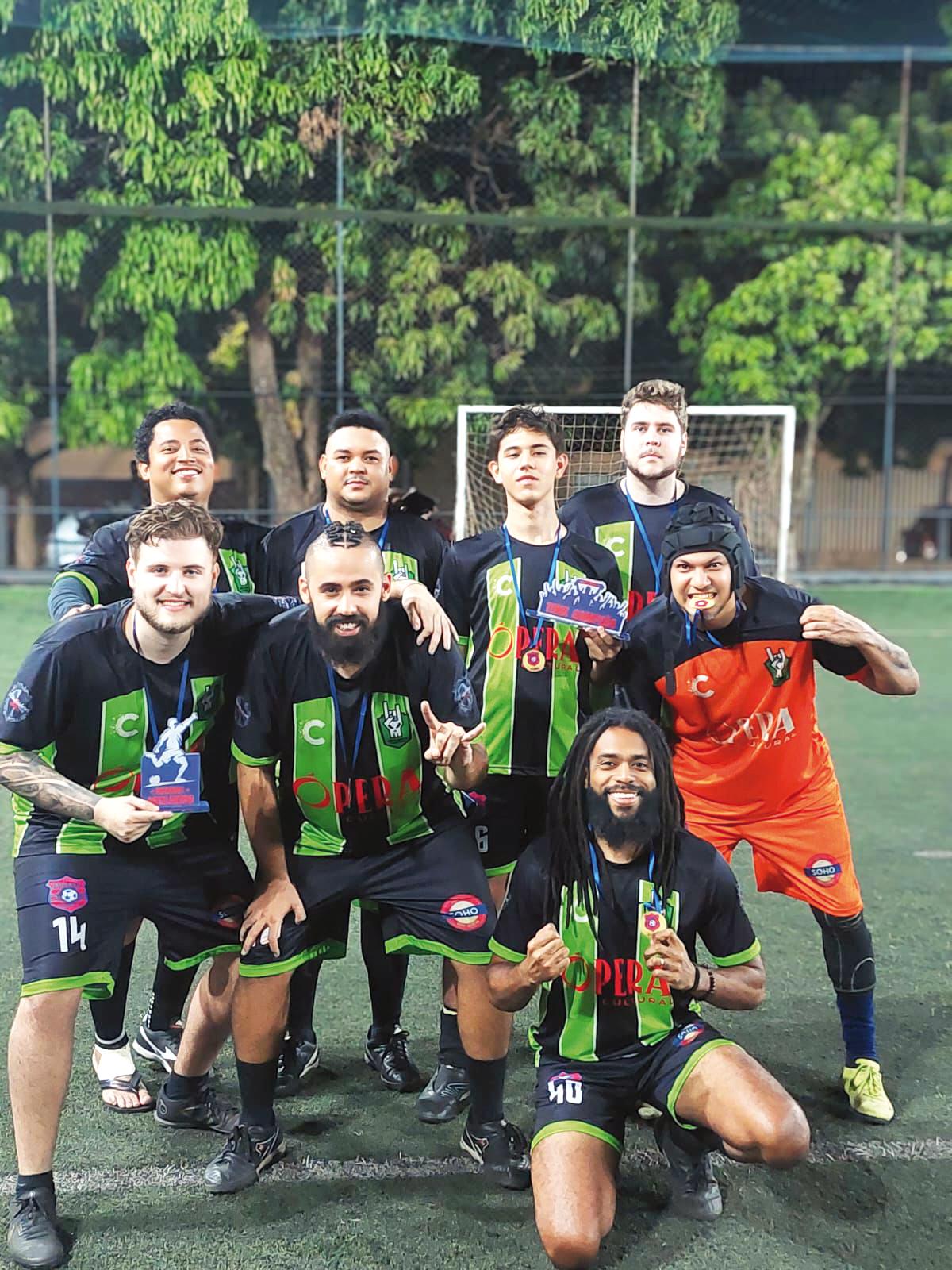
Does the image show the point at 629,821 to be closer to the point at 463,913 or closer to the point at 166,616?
the point at 463,913

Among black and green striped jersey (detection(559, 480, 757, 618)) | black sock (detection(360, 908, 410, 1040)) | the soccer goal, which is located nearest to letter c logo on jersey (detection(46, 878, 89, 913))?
black sock (detection(360, 908, 410, 1040))

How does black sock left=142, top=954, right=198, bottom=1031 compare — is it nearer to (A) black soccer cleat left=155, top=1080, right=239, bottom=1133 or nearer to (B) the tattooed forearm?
(A) black soccer cleat left=155, top=1080, right=239, bottom=1133

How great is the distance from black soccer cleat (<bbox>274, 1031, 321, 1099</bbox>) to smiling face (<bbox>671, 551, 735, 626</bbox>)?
1.92 metres

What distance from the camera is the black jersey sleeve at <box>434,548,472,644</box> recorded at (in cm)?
432

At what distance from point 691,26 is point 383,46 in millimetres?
4535

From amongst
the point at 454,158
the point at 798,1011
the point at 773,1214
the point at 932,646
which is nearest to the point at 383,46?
the point at 454,158

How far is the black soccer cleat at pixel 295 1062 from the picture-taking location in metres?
4.03

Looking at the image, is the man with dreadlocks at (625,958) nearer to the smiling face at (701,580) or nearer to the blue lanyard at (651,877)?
the blue lanyard at (651,877)

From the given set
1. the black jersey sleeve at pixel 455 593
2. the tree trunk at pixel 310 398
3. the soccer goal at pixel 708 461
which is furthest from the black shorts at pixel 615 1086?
the tree trunk at pixel 310 398

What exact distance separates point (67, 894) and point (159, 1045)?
112cm

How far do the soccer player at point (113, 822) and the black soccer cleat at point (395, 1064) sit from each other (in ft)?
1.81

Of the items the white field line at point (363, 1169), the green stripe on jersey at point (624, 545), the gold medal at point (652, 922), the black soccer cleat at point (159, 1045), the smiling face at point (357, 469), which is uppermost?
the smiling face at point (357, 469)

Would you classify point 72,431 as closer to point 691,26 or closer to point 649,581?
point 691,26

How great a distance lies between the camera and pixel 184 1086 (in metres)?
3.81
